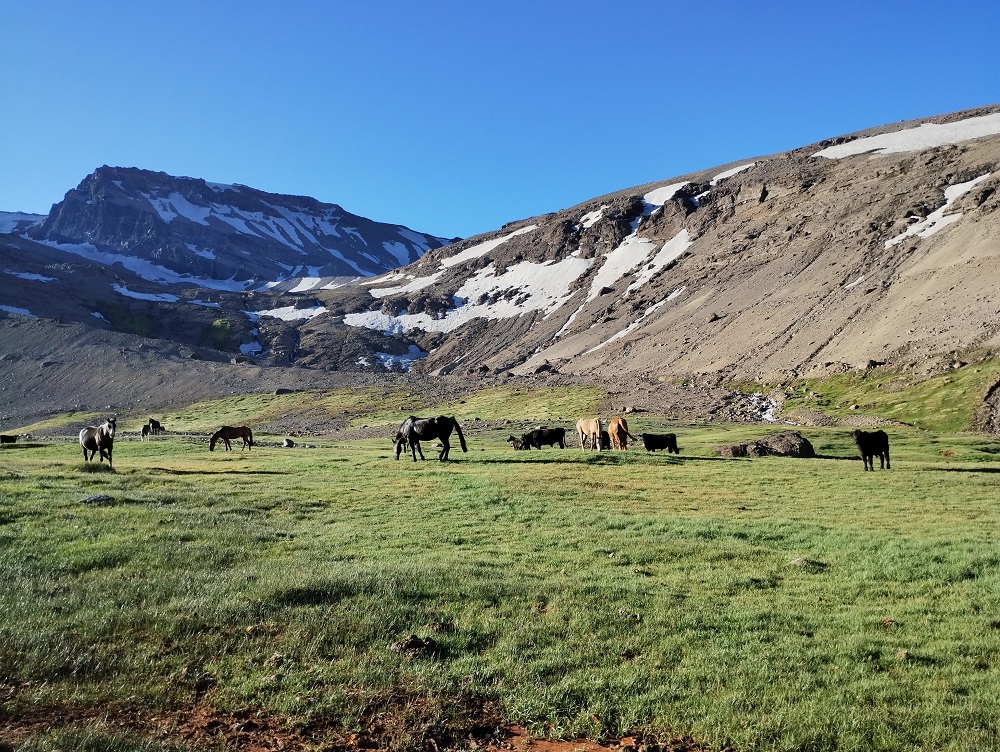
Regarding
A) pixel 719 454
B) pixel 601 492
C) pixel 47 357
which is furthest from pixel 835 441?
pixel 47 357

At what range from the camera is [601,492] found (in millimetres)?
22672

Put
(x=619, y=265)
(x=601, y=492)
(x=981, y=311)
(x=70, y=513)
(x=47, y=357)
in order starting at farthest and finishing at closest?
(x=619, y=265) → (x=47, y=357) → (x=981, y=311) → (x=601, y=492) → (x=70, y=513)

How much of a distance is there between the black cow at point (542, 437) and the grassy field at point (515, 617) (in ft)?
69.7

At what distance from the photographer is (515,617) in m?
9.37

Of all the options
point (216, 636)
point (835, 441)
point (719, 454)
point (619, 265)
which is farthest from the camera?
point (619, 265)

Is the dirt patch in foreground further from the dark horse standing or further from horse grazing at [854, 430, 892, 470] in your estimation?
horse grazing at [854, 430, 892, 470]

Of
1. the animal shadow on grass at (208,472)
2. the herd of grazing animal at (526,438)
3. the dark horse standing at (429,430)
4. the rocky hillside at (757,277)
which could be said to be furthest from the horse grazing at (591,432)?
the rocky hillside at (757,277)

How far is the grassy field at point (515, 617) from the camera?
22.1 ft

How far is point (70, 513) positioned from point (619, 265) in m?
151

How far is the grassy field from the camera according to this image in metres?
6.73

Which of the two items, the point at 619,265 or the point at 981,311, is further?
the point at 619,265

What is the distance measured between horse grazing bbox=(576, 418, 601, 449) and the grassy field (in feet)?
63.4

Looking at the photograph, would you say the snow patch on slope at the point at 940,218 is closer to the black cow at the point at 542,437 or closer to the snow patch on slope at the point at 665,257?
the snow patch on slope at the point at 665,257

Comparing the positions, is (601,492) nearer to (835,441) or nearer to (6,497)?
(6,497)
